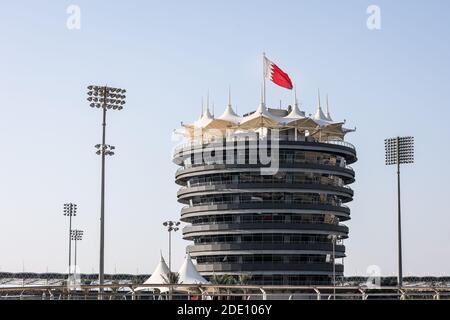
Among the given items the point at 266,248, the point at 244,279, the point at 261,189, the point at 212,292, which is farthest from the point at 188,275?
the point at 212,292

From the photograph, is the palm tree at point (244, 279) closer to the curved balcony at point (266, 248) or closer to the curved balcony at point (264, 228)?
the curved balcony at point (266, 248)

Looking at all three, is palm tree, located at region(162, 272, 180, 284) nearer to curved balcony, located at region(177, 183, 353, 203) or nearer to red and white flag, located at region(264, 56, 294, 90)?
curved balcony, located at region(177, 183, 353, 203)

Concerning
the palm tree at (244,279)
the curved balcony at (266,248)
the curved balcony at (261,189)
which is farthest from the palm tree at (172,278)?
the curved balcony at (261,189)

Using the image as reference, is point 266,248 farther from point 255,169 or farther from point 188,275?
point 188,275

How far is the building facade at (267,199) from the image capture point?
466ft

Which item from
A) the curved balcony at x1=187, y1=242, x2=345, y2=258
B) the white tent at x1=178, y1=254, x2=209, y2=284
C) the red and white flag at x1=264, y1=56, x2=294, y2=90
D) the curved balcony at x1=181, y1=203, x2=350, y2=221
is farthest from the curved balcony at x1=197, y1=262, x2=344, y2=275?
the white tent at x1=178, y1=254, x2=209, y2=284

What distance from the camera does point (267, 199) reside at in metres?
144

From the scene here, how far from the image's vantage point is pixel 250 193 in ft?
472

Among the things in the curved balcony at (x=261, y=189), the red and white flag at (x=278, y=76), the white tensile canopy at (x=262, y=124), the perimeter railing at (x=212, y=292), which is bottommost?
the perimeter railing at (x=212, y=292)

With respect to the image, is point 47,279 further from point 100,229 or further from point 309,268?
point 100,229

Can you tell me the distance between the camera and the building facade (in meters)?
142

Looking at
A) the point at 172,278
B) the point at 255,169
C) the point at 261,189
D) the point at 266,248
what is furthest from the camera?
the point at 255,169
